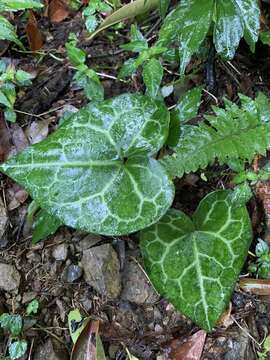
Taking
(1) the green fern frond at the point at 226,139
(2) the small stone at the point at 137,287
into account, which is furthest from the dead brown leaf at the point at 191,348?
(1) the green fern frond at the point at 226,139

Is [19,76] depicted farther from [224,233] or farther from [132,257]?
[224,233]

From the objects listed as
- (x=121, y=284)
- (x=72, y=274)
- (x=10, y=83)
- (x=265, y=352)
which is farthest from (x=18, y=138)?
(x=265, y=352)

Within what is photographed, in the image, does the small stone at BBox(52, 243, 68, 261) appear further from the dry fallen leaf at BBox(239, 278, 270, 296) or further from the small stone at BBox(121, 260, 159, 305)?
the dry fallen leaf at BBox(239, 278, 270, 296)

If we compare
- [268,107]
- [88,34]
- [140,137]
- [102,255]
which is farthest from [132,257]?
[88,34]

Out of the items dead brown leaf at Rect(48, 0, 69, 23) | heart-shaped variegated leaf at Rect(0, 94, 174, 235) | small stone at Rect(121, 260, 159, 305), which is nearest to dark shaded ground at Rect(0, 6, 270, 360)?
small stone at Rect(121, 260, 159, 305)

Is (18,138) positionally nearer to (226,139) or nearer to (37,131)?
(37,131)

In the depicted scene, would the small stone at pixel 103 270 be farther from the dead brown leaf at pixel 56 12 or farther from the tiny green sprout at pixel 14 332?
the dead brown leaf at pixel 56 12
